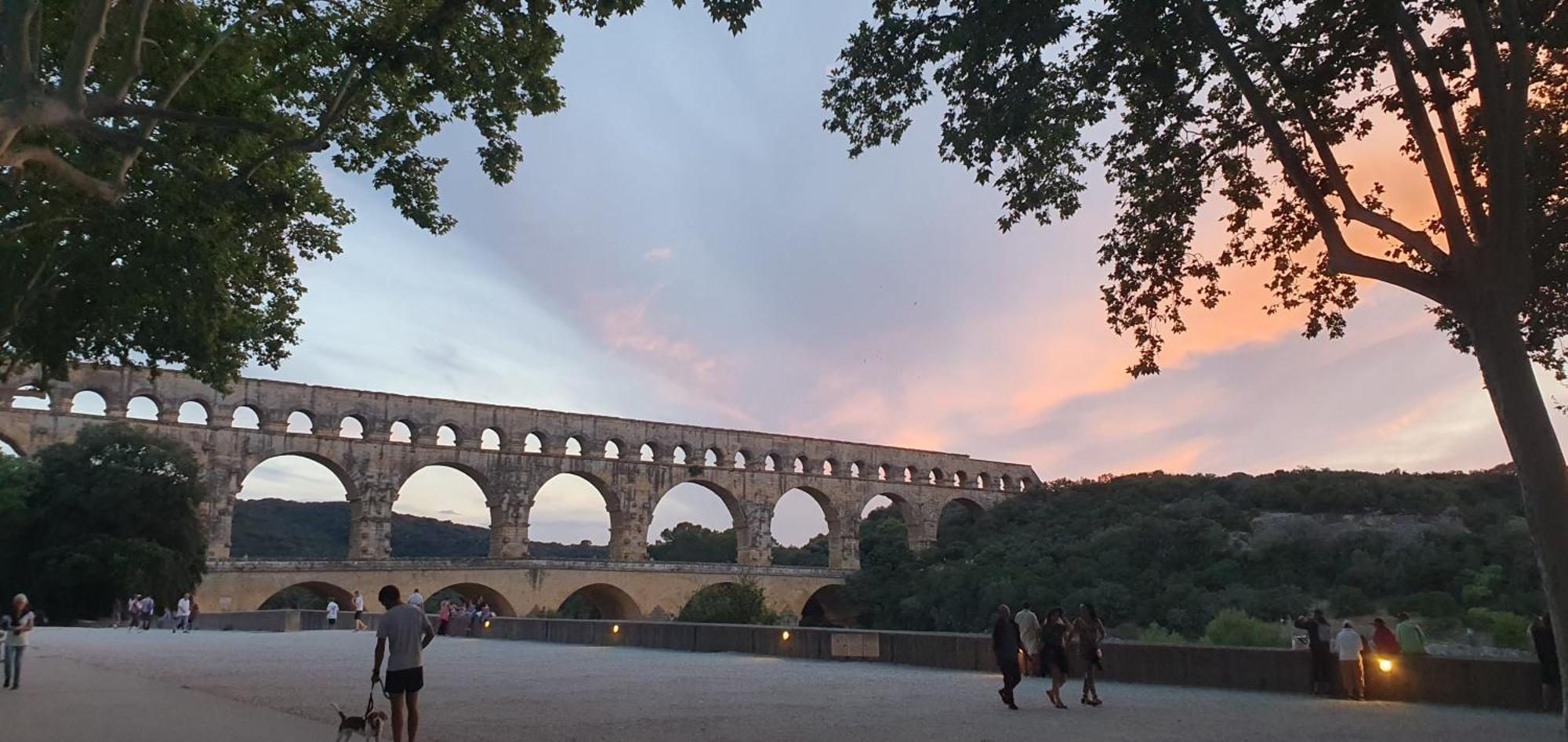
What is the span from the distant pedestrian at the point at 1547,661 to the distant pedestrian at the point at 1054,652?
4.13 meters

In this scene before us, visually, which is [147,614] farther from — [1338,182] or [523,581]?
[1338,182]

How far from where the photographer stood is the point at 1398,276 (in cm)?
896

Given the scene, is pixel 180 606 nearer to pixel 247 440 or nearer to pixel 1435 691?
pixel 247 440

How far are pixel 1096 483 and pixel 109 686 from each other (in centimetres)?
4784

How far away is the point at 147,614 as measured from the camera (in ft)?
80.9

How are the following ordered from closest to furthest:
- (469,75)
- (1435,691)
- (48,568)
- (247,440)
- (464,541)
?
(469,75), (1435,691), (48,568), (247,440), (464,541)

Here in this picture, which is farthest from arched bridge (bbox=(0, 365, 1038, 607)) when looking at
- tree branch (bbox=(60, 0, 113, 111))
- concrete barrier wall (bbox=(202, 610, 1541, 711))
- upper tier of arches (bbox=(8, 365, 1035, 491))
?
tree branch (bbox=(60, 0, 113, 111))

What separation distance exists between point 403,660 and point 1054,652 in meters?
6.12

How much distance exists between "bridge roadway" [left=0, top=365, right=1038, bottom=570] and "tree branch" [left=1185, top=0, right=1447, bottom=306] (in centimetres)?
2827

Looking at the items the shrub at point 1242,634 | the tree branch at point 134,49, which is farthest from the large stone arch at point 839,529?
the tree branch at point 134,49

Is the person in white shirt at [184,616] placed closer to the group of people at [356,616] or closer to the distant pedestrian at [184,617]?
the distant pedestrian at [184,617]

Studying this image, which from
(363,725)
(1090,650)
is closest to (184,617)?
(1090,650)

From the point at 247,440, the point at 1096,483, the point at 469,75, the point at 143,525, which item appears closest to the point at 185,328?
the point at 469,75

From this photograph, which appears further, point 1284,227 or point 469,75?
point 1284,227
